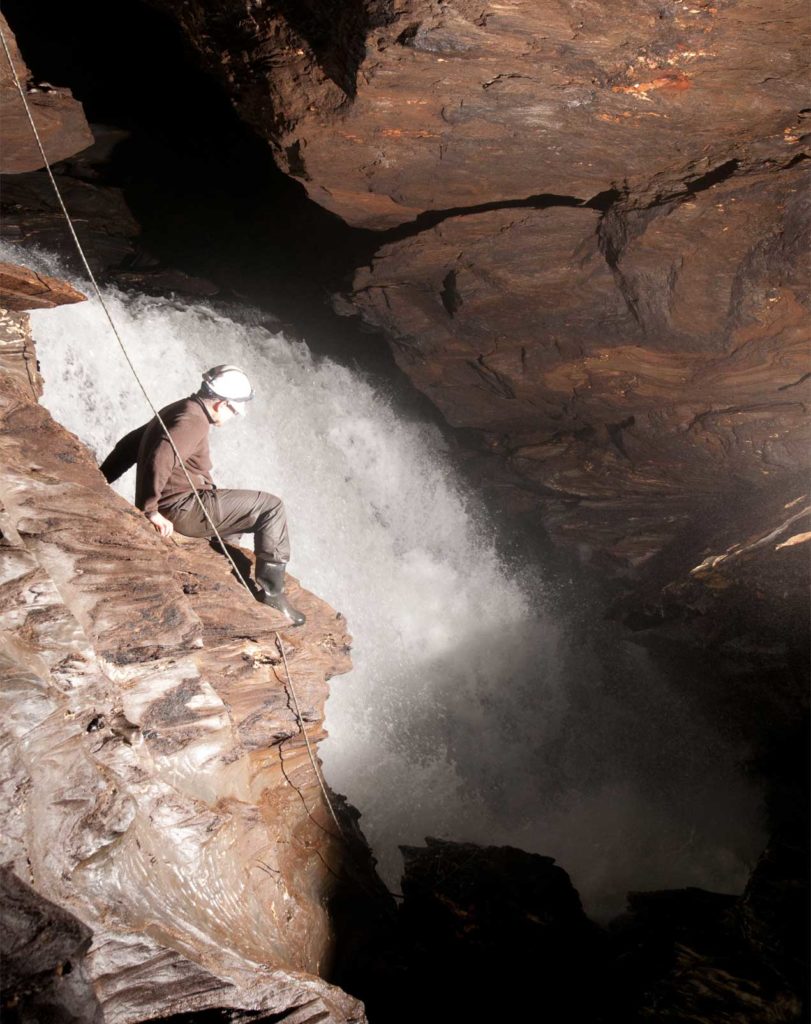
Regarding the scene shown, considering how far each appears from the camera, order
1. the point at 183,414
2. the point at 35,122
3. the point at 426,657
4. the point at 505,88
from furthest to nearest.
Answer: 1. the point at 426,657
2. the point at 35,122
3. the point at 505,88
4. the point at 183,414

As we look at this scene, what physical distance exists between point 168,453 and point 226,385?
1.96 ft

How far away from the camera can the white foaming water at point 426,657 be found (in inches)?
292

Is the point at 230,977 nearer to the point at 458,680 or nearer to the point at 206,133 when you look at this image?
the point at 458,680

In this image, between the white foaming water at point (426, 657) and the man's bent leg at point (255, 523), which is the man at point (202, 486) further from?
the white foaming water at point (426, 657)

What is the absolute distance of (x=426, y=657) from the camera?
9.02 metres

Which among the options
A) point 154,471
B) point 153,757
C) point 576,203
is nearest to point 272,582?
point 154,471

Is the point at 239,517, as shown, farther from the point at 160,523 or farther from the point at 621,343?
the point at 621,343

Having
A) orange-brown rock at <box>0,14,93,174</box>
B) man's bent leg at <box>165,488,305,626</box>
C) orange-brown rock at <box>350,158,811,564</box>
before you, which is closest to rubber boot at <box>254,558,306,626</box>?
man's bent leg at <box>165,488,305,626</box>

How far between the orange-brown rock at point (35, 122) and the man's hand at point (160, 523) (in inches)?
163

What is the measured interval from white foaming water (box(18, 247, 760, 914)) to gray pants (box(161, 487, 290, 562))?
2.72m

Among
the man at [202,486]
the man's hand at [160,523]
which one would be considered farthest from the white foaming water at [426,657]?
the man's hand at [160,523]

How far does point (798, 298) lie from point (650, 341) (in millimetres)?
1378

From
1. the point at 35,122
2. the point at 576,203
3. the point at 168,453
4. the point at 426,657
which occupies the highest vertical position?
the point at 35,122

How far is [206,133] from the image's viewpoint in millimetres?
7355
